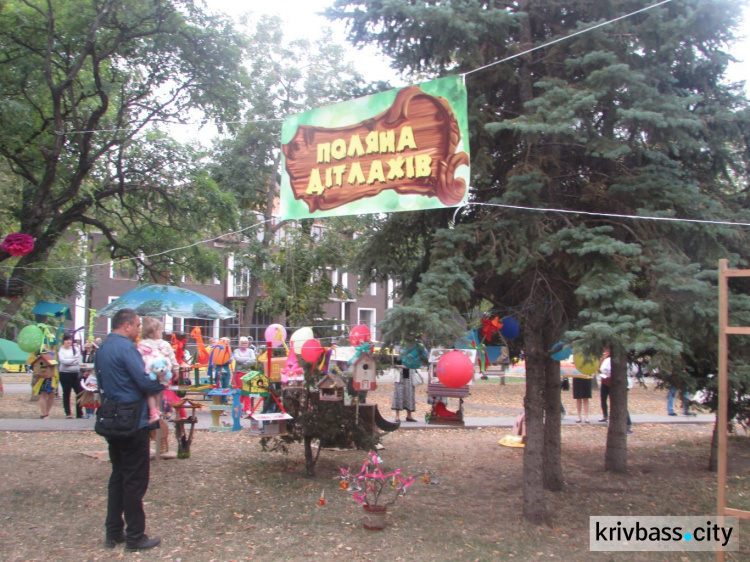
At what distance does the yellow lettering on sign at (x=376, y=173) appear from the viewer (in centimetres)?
649

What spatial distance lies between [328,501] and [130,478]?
2938 millimetres

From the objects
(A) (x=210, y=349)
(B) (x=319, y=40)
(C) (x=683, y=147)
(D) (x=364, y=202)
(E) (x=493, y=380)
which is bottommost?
(E) (x=493, y=380)

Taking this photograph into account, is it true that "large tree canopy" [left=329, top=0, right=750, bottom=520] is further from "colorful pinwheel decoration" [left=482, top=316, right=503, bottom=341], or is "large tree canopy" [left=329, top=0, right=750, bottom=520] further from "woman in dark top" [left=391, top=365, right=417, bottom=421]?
"woman in dark top" [left=391, top=365, right=417, bottom=421]

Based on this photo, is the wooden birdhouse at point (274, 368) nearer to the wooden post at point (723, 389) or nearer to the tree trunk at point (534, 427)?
the tree trunk at point (534, 427)

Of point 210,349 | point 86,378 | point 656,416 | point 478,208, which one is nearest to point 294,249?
point 86,378

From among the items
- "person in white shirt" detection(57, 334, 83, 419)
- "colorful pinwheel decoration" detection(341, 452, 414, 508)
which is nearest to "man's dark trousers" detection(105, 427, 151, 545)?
"colorful pinwheel decoration" detection(341, 452, 414, 508)

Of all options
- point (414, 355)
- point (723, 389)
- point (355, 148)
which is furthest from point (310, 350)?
point (723, 389)

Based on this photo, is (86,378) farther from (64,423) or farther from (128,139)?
(128,139)

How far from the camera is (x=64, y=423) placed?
40.9 ft

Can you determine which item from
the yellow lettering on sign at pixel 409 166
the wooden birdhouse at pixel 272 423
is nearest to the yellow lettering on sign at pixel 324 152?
the yellow lettering on sign at pixel 409 166

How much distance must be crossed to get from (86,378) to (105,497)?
598 centimetres

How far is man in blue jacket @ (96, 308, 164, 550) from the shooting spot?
5.17 metres

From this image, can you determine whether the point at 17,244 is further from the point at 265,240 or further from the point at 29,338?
the point at 265,240

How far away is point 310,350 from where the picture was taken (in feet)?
24.9
